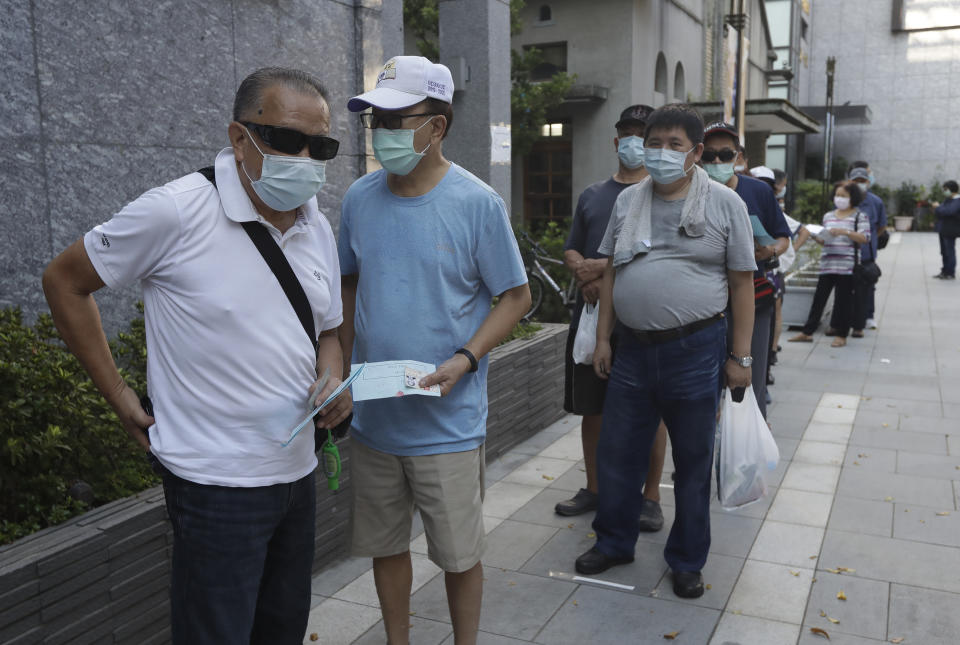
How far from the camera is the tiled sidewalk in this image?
3.76 metres

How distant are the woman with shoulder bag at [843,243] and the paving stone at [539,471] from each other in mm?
5965

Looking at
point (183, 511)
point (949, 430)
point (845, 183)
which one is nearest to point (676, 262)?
point (183, 511)

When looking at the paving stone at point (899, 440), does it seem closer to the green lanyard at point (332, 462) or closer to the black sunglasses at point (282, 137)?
the green lanyard at point (332, 462)

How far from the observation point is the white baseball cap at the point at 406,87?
9.47 ft

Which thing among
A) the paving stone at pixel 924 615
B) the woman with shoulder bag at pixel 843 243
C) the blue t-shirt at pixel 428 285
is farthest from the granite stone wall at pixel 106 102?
the woman with shoulder bag at pixel 843 243

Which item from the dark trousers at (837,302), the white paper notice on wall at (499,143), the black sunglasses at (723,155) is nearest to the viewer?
the black sunglasses at (723,155)

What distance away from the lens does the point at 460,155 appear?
28.4 feet

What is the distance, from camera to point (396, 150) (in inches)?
115

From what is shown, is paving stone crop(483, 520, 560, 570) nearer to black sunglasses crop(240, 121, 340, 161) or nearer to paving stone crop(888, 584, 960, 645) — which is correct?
paving stone crop(888, 584, 960, 645)

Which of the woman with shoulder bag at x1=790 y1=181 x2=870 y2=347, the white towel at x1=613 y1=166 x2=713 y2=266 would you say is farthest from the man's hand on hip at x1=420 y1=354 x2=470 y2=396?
the woman with shoulder bag at x1=790 y1=181 x2=870 y2=347

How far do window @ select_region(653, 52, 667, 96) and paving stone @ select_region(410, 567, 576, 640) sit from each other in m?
16.4

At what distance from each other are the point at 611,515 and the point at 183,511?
2.47 meters

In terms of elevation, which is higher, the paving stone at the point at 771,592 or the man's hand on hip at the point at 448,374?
the man's hand on hip at the point at 448,374

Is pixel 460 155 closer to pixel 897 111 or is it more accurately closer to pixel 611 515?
pixel 611 515
